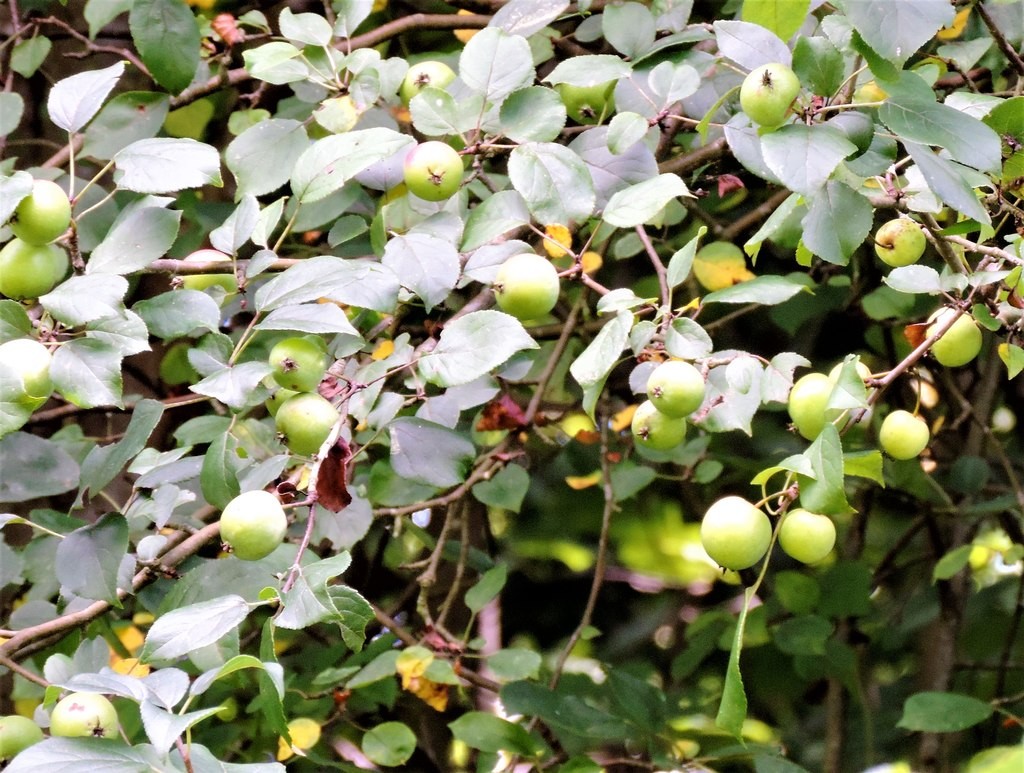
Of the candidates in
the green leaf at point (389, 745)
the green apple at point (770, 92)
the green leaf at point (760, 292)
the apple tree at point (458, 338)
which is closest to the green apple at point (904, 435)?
the apple tree at point (458, 338)

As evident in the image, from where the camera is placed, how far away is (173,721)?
584 millimetres

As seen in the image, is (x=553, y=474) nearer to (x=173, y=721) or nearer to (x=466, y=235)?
(x=466, y=235)

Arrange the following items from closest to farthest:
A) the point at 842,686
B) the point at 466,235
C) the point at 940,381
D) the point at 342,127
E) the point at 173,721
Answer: the point at 173,721, the point at 466,235, the point at 342,127, the point at 940,381, the point at 842,686

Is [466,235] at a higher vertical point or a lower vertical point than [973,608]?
higher

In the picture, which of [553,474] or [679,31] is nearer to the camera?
[679,31]

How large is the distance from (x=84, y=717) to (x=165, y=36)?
2.10 feet

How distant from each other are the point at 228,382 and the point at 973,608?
153 centimetres

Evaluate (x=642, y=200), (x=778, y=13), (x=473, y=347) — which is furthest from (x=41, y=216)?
(x=778, y=13)

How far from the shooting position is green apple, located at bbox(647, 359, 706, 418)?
2.28 ft

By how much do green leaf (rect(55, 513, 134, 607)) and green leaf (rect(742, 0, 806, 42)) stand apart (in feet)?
1.86

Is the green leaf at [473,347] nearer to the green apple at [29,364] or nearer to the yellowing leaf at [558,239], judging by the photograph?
the yellowing leaf at [558,239]

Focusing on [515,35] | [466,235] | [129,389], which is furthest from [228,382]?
[129,389]

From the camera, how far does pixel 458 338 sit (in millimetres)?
739

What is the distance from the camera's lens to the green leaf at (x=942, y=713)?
45.6 inches
